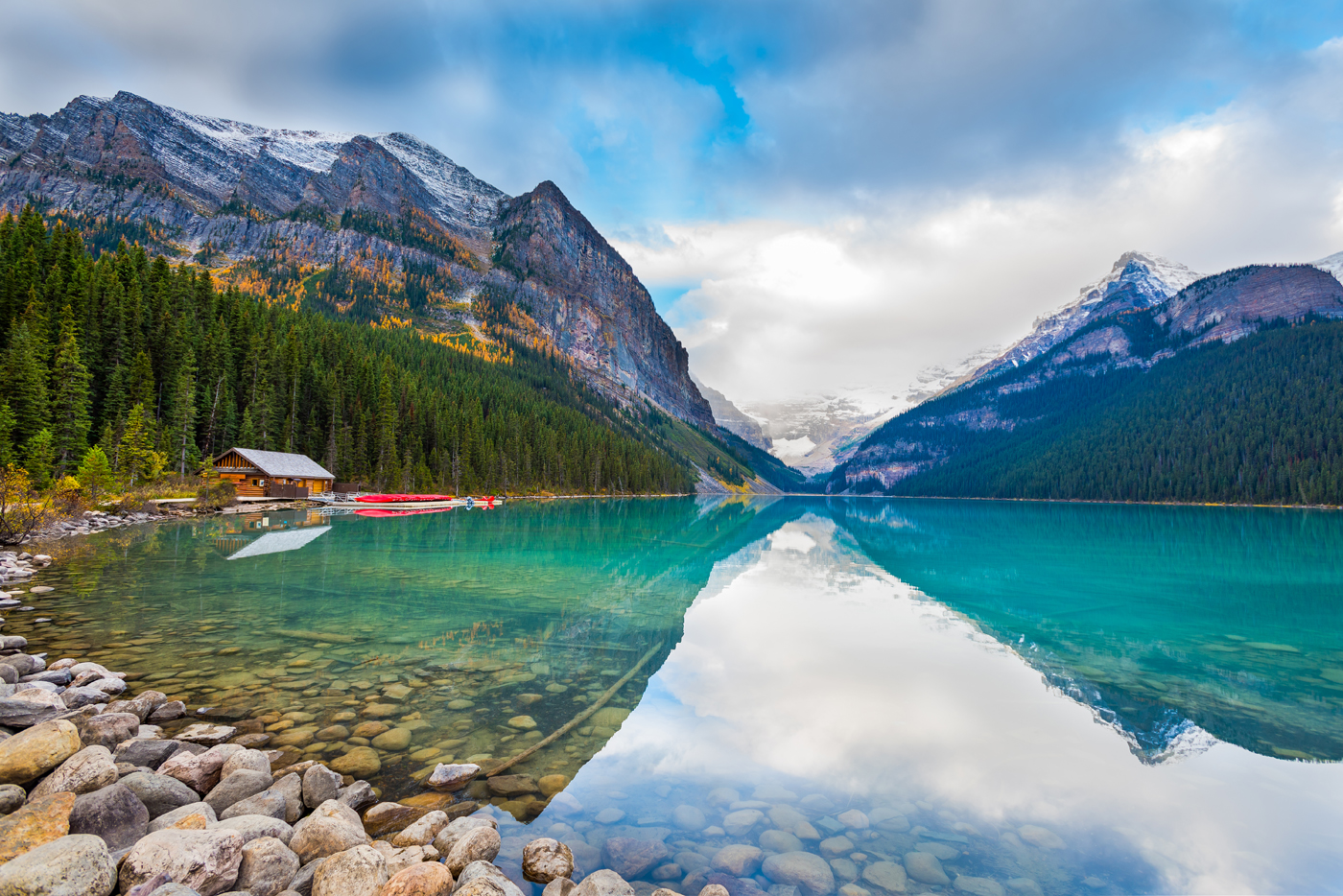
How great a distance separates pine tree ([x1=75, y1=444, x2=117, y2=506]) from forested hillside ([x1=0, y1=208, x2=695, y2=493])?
5.16ft

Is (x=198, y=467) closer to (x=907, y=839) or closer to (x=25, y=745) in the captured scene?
(x=25, y=745)

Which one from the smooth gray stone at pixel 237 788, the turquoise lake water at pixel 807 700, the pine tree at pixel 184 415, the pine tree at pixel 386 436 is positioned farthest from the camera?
the pine tree at pixel 386 436

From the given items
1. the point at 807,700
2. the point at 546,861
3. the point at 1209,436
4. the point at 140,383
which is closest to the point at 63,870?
the point at 546,861

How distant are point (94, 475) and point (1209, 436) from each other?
175 m

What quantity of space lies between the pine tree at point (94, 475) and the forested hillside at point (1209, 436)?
157m

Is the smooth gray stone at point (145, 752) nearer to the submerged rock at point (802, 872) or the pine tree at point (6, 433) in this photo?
the submerged rock at point (802, 872)

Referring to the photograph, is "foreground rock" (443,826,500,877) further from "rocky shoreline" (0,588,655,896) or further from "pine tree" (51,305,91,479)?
"pine tree" (51,305,91,479)

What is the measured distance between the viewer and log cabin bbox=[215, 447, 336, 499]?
2055 inches

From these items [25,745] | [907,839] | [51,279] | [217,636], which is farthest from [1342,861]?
[51,279]

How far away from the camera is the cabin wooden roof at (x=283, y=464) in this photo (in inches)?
2053

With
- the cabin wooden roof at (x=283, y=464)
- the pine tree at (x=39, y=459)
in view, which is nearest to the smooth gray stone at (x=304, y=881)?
the pine tree at (x=39, y=459)

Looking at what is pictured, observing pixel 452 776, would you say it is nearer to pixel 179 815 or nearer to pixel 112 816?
pixel 179 815

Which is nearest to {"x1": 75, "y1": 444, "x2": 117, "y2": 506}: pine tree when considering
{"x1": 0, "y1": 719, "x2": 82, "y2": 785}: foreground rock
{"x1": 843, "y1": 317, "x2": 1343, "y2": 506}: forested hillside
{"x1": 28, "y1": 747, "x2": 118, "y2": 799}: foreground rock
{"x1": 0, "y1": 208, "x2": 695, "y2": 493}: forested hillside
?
{"x1": 0, "y1": 208, "x2": 695, "y2": 493}: forested hillside

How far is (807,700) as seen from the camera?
402 inches
